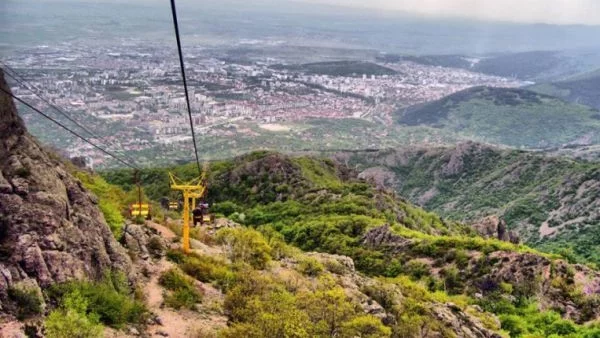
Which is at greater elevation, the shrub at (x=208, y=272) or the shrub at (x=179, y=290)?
the shrub at (x=179, y=290)

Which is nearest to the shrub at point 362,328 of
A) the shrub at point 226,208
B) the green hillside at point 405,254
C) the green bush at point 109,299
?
the green hillside at point 405,254

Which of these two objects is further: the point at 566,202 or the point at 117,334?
the point at 566,202

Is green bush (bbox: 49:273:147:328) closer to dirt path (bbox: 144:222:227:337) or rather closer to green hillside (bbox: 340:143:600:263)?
dirt path (bbox: 144:222:227:337)

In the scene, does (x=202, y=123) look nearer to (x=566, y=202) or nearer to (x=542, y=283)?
(x=566, y=202)

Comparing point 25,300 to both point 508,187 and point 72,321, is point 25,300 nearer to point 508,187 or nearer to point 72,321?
point 72,321

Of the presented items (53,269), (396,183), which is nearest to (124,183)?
(53,269)

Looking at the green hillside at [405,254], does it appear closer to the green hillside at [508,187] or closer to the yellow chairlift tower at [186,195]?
the yellow chairlift tower at [186,195]
